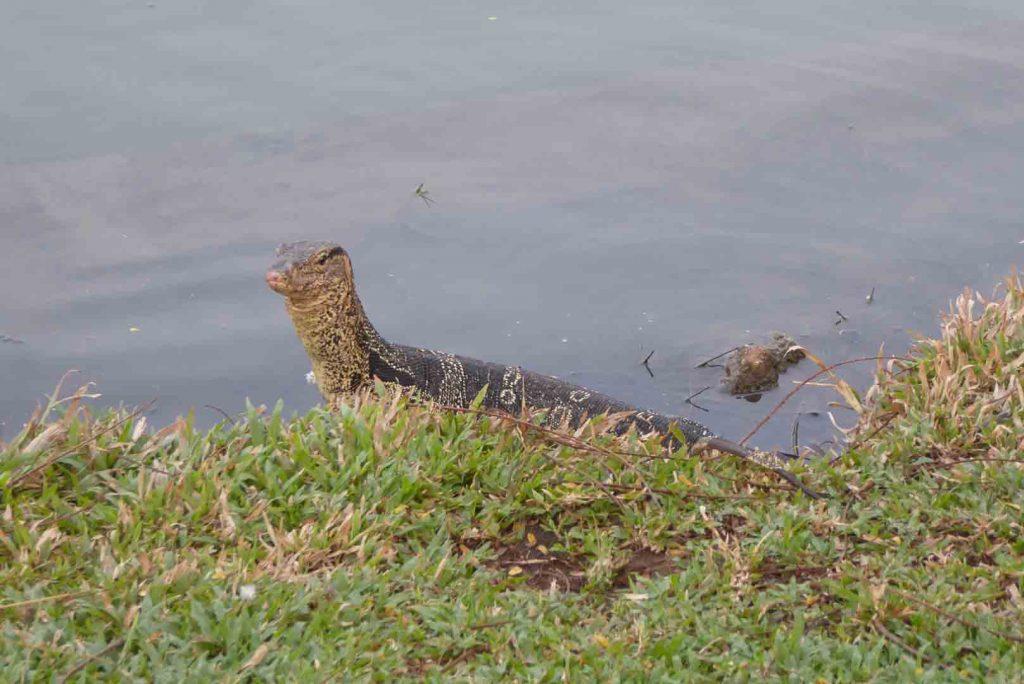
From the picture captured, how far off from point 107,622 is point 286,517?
0.65m

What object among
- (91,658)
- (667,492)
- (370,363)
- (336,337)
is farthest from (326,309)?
(91,658)

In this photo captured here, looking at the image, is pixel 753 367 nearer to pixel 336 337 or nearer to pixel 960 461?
pixel 336 337

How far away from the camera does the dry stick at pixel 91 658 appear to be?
A: 2951mm

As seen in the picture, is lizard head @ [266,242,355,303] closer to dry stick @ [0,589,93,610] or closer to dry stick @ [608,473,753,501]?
dry stick @ [608,473,753,501]

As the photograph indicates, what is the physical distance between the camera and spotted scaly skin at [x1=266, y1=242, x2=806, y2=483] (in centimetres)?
626

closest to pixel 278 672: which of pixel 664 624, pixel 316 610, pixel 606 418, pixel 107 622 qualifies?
pixel 316 610

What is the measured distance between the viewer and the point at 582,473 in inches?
158

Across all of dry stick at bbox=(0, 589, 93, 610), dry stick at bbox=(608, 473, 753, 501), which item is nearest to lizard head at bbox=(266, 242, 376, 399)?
dry stick at bbox=(608, 473, 753, 501)

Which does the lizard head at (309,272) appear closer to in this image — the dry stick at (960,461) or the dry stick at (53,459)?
the dry stick at (53,459)

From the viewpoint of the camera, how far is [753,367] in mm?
7359

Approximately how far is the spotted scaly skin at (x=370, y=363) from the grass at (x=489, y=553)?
2.08m

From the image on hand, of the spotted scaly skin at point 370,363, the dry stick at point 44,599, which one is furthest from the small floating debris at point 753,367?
the dry stick at point 44,599

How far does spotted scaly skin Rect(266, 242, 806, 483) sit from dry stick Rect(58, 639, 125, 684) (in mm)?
3265

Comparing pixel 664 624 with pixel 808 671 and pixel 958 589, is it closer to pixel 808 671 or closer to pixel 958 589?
pixel 808 671
